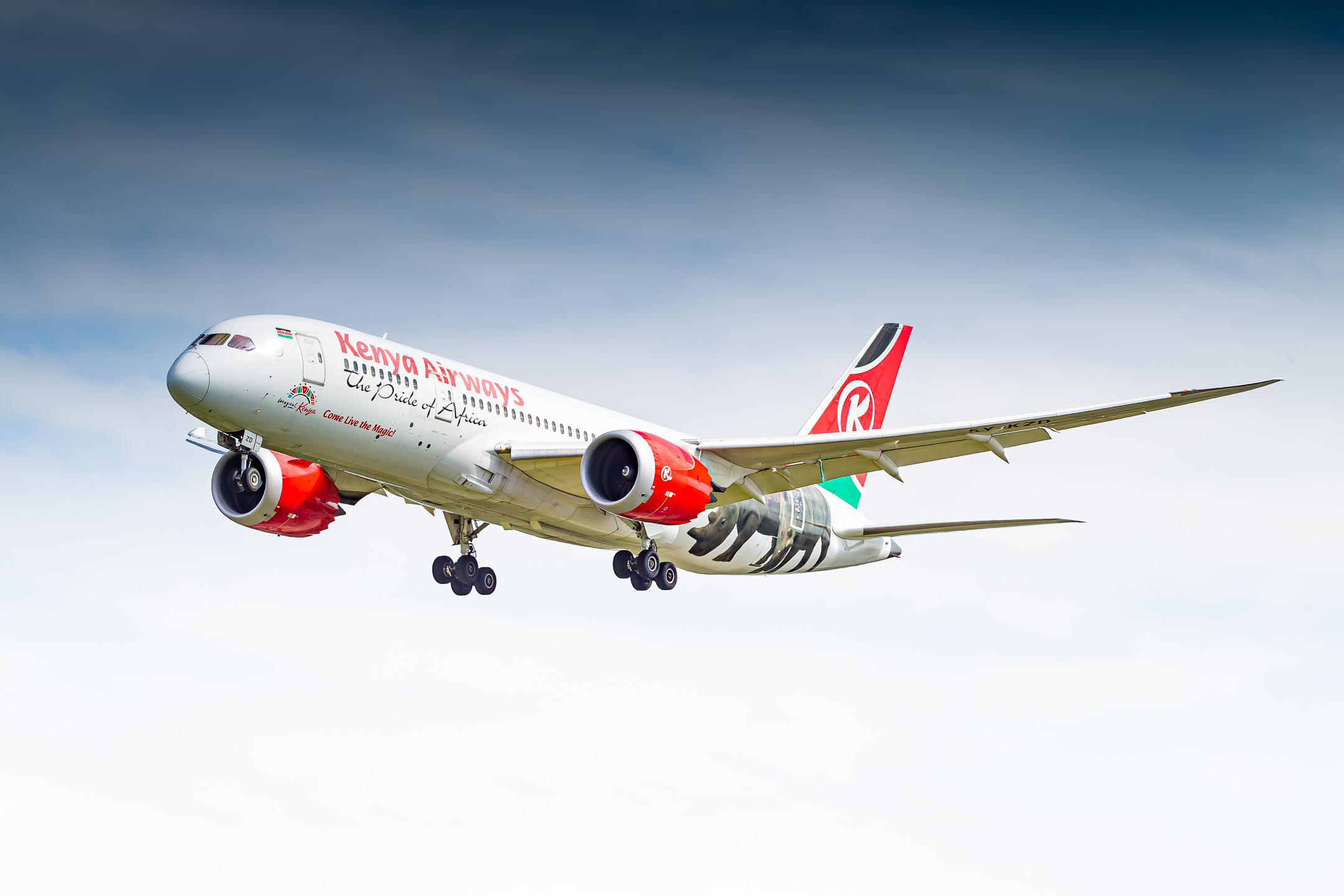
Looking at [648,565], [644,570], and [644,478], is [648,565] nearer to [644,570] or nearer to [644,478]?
[644,570]

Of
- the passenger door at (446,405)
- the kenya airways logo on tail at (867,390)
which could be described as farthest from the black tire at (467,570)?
the kenya airways logo on tail at (867,390)

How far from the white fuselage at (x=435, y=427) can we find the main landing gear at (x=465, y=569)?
204 cm

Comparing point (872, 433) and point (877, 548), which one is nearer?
point (872, 433)

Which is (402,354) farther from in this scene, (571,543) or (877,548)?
(877,548)

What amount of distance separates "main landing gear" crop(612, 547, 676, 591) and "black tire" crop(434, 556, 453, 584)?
5242mm

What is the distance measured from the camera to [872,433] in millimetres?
30625

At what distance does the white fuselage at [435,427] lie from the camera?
28.2 m

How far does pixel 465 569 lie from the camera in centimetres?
3778

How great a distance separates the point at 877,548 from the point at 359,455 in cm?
1816

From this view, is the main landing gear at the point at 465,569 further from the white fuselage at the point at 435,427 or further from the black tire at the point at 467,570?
the white fuselage at the point at 435,427

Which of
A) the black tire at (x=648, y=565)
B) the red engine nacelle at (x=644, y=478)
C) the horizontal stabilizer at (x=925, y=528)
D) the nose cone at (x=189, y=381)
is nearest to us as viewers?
the nose cone at (x=189, y=381)

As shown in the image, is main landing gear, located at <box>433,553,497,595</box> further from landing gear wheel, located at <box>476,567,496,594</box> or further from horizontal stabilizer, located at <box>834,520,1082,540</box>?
horizontal stabilizer, located at <box>834,520,1082,540</box>

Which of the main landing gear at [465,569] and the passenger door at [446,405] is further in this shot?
the main landing gear at [465,569]

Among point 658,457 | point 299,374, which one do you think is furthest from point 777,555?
point 299,374
